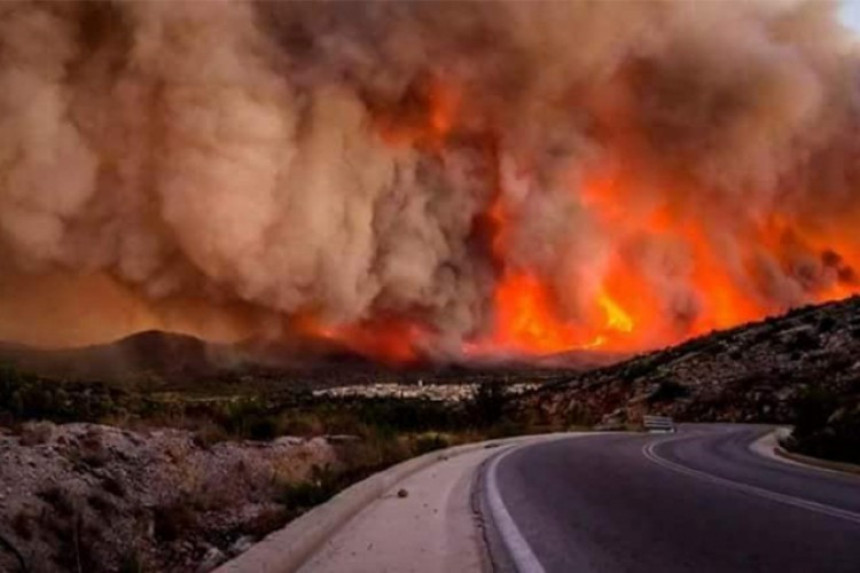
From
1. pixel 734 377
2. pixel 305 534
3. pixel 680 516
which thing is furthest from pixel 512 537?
pixel 734 377

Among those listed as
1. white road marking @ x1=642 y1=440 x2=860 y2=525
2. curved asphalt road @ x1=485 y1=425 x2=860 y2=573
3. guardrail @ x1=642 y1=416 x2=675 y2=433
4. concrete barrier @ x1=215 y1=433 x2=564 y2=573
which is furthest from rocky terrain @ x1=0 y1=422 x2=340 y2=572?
guardrail @ x1=642 y1=416 x2=675 y2=433

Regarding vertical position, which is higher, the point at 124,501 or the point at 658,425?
the point at 658,425

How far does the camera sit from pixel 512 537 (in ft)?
26.8

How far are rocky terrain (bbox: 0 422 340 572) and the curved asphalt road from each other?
2.82 meters

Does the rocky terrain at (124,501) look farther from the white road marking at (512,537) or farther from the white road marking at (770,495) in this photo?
the white road marking at (770,495)

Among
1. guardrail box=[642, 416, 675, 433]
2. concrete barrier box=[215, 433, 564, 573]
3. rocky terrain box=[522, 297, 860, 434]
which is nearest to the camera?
concrete barrier box=[215, 433, 564, 573]

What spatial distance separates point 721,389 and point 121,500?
48.0 meters

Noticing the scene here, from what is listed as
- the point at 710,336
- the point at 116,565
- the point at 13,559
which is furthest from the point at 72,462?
the point at 710,336

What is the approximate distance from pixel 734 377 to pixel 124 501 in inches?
1919

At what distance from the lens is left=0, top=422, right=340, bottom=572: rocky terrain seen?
7492 millimetres

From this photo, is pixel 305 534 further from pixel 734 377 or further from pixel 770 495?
pixel 734 377

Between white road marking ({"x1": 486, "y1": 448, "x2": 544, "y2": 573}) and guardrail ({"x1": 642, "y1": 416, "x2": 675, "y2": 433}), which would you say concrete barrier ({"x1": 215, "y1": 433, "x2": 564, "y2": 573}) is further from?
guardrail ({"x1": 642, "y1": 416, "x2": 675, "y2": 433})

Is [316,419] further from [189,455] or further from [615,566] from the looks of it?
[615,566]

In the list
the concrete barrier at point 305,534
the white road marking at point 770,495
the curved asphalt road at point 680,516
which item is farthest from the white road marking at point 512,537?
the white road marking at point 770,495
